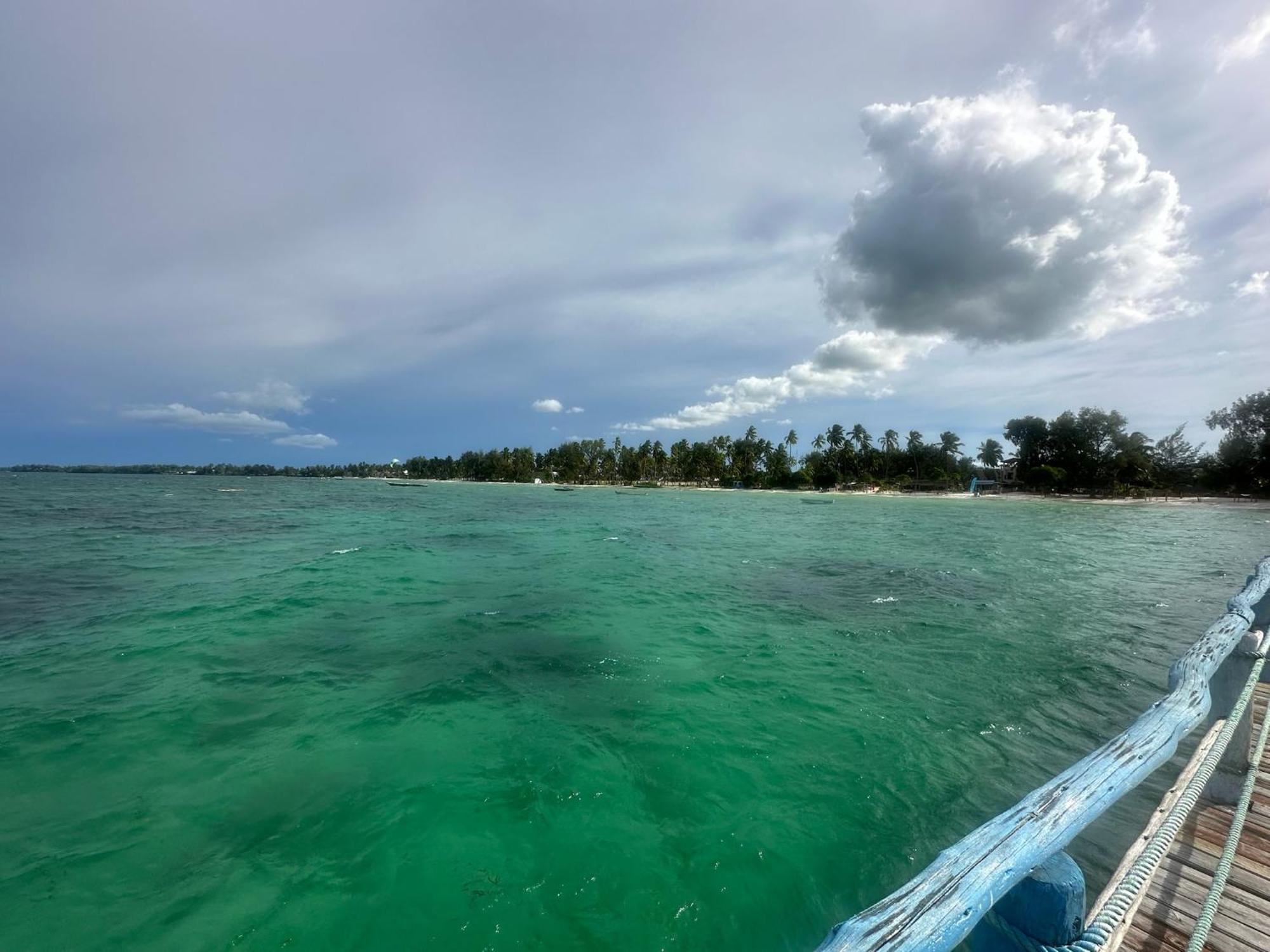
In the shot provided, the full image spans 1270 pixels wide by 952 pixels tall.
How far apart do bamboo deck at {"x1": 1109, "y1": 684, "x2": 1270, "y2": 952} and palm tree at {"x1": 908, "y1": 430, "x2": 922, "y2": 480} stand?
121476 mm

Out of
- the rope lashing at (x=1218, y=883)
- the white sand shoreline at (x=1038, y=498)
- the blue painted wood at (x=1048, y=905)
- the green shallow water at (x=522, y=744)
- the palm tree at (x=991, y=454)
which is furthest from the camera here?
the palm tree at (x=991, y=454)

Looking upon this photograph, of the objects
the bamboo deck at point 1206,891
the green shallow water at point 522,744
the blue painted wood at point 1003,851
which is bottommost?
the green shallow water at point 522,744

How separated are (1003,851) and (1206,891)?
322cm

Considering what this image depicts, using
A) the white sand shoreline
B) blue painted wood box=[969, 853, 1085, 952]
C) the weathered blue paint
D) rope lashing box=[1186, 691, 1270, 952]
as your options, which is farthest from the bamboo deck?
the white sand shoreline

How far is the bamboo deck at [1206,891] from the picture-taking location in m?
2.75

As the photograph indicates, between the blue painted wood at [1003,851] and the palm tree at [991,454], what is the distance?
13188 cm

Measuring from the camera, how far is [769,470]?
126 m

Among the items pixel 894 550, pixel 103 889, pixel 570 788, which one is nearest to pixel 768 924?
pixel 570 788

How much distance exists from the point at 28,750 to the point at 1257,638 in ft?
39.5

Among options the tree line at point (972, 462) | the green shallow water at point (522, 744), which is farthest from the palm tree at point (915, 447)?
the green shallow water at point (522, 744)

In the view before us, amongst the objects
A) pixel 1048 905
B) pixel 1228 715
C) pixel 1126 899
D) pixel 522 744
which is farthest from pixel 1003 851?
pixel 522 744

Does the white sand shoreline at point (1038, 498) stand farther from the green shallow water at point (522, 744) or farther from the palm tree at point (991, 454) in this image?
the green shallow water at point (522, 744)

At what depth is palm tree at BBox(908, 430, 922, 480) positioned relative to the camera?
11181cm

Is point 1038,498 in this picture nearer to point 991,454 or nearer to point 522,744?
point 991,454
